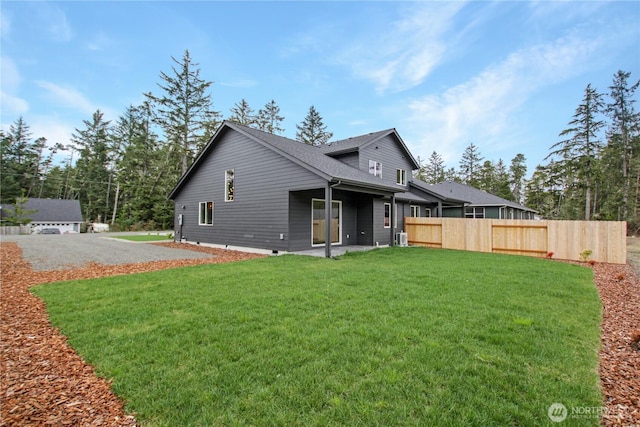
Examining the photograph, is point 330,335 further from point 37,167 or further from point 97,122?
point 37,167

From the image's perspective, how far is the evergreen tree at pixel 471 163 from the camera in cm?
4138

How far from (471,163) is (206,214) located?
1552 inches

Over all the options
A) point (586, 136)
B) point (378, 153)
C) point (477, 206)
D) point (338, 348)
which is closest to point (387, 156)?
point (378, 153)

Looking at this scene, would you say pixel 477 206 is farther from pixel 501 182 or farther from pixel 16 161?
pixel 16 161

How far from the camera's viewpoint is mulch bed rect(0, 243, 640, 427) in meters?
2.10

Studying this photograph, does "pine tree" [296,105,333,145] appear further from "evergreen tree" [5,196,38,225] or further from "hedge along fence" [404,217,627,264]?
"evergreen tree" [5,196,38,225]

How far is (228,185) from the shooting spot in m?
13.5

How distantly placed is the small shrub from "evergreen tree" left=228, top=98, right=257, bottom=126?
3298 centimetres

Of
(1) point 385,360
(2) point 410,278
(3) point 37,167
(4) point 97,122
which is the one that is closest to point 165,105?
(4) point 97,122

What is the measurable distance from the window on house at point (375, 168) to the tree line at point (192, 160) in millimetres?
15659

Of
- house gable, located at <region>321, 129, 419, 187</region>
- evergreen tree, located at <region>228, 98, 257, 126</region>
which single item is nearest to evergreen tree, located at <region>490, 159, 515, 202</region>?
house gable, located at <region>321, 129, 419, 187</region>

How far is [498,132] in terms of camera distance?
18000mm

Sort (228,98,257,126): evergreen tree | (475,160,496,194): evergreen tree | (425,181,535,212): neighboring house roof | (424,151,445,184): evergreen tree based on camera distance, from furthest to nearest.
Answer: (424,151,445,184): evergreen tree
(475,160,496,194): evergreen tree
(228,98,257,126): evergreen tree
(425,181,535,212): neighboring house roof

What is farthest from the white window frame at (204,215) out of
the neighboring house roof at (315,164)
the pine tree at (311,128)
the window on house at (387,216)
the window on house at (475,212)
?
the pine tree at (311,128)
